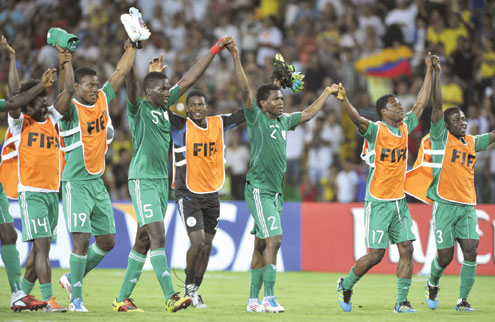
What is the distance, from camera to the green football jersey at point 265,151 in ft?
33.5

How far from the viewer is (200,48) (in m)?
21.4

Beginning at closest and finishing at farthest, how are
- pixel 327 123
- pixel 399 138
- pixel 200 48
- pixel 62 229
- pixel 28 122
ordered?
pixel 28 122
pixel 399 138
pixel 62 229
pixel 327 123
pixel 200 48

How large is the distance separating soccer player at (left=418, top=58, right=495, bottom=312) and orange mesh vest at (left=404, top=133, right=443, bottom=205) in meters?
0.11

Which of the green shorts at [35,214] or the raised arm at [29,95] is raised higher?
the raised arm at [29,95]

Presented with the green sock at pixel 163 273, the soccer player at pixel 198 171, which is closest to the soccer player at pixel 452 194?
the soccer player at pixel 198 171

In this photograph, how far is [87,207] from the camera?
9414mm

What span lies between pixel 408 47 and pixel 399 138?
986 cm

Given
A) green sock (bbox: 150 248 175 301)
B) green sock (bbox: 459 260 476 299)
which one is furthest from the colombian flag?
green sock (bbox: 150 248 175 301)

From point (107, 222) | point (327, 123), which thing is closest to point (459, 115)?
point (107, 222)

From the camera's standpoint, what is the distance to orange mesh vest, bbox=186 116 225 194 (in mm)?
10625

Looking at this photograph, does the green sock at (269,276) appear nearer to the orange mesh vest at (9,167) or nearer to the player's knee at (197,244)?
the player's knee at (197,244)

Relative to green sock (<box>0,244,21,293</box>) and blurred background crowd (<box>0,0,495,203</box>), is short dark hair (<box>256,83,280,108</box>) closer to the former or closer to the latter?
green sock (<box>0,244,21,293</box>)

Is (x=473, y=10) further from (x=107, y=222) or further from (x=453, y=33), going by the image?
(x=107, y=222)

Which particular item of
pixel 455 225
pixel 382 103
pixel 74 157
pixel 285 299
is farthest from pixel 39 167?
pixel 455 225
